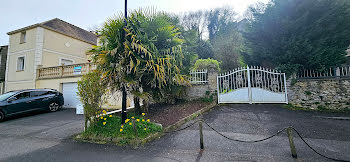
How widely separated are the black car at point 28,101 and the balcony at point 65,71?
2060 mm

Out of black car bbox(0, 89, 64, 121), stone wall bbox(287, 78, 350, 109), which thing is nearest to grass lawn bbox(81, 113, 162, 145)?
stone wall bbox(287, 78, 350, 109)

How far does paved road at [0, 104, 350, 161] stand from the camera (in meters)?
3.06

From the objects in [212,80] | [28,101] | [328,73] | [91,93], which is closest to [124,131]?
[91,93]

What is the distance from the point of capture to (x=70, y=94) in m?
11.2

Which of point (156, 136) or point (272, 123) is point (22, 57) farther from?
point (272, 123)

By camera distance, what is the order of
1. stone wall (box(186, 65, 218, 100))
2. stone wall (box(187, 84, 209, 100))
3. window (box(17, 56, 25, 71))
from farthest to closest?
window (box(17, 56, 25, 71))
stone wall (box(187, 84, 209, 100))
stone wall (box(186, 65, 218, 100))

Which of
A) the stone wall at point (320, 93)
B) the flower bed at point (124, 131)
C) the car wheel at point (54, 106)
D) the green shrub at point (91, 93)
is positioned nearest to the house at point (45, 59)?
the car wheel at point (54, 106)

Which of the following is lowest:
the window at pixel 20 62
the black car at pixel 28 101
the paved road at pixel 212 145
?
the paved road at pixel 212 145

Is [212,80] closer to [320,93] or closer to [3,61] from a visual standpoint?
[320,93]

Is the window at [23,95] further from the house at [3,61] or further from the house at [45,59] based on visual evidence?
the house at [3,61]

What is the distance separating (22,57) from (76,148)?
52.2ft

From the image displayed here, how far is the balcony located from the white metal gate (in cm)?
891

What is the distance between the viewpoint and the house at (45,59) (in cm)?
1141

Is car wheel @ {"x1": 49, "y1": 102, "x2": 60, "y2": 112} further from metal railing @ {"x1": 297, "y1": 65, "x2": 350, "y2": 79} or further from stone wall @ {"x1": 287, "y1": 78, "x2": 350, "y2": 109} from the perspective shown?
metal railing @ {"x1": 297, "y1": 65, "x2": 350, "y2": 79}
